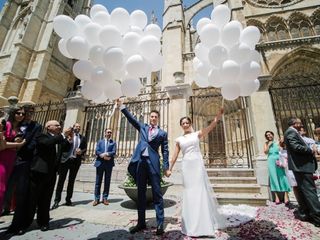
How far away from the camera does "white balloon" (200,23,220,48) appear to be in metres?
2.63

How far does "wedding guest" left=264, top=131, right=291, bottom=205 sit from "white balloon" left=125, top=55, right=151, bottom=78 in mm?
3967

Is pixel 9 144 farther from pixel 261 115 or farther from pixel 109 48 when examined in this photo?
pixel 261 115

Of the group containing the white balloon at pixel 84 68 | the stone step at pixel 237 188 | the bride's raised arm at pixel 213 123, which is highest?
the white balloon at pixel 84 68

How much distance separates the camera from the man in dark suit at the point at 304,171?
300 centimetres

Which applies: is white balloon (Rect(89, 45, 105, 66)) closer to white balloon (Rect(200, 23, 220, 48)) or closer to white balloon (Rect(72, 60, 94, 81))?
white balloon (Rect(72, 60, 94, 81))

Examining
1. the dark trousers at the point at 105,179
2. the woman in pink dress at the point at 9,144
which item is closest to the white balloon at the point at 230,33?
the woman in pink dress at the point at 9,144

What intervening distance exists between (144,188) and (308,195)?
2688 millimetres

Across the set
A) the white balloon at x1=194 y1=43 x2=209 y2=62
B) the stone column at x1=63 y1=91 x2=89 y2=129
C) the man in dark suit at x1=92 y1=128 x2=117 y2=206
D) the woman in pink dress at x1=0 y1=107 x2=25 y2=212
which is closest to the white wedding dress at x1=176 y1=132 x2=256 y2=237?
the white balloon at x1=194 y1=43 x2=209 y2=62

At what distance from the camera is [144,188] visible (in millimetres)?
2803

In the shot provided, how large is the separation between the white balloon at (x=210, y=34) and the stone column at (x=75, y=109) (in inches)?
273

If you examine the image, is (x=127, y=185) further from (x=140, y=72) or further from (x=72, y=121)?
(x=72, y=121)

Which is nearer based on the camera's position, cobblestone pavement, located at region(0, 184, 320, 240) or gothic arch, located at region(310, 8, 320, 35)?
cobblestone pavement, located at region(0, 184, 320, 240)

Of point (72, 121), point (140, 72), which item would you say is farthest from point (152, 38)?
point (72, 121)

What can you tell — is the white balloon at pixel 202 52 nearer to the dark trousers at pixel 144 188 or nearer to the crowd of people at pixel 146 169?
the crowd of people at pixel 146 169
